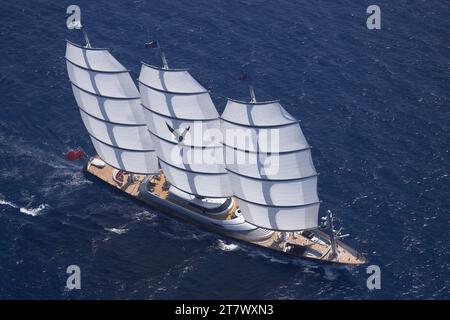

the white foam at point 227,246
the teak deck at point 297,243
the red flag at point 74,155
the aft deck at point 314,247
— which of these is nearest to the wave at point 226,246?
the white foam at point 227,246

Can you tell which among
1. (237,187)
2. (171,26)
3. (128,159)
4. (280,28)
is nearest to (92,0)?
(171,26)

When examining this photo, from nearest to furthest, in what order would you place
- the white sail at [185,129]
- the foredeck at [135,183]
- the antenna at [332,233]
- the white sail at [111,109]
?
1. the antenna at [332,233]
2. the white sail at [185,129]
3. the white sail at [111,109]
4. the foredeck at [135,183]

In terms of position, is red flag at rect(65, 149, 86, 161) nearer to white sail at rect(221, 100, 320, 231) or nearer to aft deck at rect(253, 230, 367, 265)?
white sail at rect(221, 100, 320, 231)

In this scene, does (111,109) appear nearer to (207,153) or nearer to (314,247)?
(207,153)

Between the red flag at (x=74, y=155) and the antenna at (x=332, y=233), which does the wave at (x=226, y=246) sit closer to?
the antenna at (x=332, y=233)

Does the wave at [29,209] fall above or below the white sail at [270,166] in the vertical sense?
below

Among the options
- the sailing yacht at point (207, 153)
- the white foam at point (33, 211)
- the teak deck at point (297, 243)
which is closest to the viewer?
the sailing yacht at point (207, 153)

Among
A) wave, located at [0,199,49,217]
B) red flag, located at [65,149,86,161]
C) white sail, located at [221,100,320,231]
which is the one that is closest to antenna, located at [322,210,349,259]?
white sail, located at [221,100,320,231]
